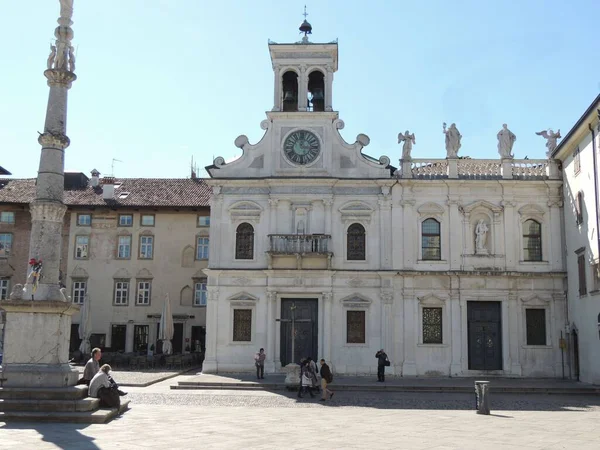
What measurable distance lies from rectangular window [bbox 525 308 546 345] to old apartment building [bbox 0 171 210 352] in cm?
2111

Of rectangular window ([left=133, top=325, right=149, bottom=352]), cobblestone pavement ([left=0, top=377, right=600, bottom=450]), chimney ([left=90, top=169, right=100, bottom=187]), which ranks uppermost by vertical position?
chimney ([left=90, top=169, right=100, bottom=187])

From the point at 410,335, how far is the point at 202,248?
17549mm

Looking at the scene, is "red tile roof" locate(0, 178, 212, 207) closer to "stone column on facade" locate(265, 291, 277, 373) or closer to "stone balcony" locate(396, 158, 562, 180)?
"stone column on facade" locate(265, 291, 277, 373)

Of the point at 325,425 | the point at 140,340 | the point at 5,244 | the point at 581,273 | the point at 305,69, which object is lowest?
the point at 325,425

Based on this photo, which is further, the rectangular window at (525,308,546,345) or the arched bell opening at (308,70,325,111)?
the arched bell opening at (308,70,325,111)

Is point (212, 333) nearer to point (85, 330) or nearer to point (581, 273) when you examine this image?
point (85, 330)

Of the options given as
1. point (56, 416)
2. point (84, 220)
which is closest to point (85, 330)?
point (84, 220)

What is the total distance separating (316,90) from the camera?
37125 mm

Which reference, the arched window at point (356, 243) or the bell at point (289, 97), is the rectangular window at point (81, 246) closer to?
the bell at point (289, 97)

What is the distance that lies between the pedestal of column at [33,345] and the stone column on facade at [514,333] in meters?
22.9

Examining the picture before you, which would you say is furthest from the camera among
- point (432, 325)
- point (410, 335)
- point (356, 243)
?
point (356, 243)

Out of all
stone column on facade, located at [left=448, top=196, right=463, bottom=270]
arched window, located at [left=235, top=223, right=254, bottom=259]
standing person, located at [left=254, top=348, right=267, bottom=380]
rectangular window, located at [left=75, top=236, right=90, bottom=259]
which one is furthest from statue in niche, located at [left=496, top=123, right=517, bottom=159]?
rectangular window, located at [left=75, top=236, right=90, bottom=259]

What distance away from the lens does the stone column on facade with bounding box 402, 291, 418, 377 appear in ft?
111

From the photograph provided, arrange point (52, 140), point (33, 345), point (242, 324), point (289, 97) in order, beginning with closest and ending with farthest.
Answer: point (33, 345) < point (52, 140) < point (242, 324) < point (289, 97)
